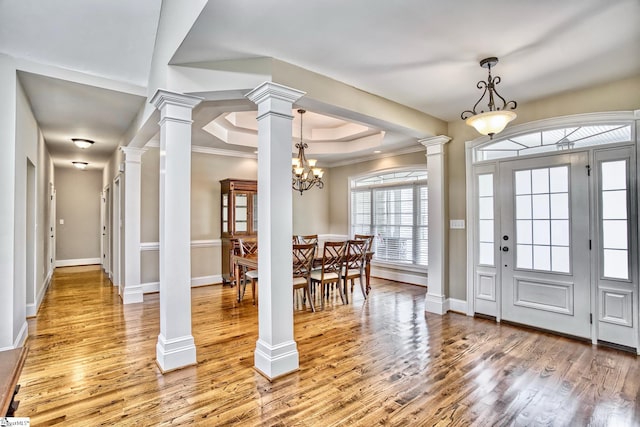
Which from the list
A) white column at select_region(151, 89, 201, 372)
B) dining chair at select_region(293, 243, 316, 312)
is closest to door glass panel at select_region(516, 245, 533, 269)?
dining chair at select_region(293, 243, 316, 312)

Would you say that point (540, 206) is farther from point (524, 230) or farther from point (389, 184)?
point (389, 184)

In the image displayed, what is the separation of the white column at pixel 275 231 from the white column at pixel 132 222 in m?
3.20

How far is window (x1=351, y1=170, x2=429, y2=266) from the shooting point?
6.17 meters

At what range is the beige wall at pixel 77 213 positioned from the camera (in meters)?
8.38

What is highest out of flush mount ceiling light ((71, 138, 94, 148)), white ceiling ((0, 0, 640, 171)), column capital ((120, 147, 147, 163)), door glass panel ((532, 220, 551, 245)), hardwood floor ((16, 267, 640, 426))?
white ceiling ((0, 0, 640, 171))

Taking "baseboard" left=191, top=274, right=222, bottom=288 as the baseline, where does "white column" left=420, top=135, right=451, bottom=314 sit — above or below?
above

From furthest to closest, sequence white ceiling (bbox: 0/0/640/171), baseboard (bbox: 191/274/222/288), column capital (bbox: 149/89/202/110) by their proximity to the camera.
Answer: baseboard (bbox: 191/274/222/288)
column capital (bbox: 149/89/202/110)
white ceiling (bbox: 0/0/640/171)

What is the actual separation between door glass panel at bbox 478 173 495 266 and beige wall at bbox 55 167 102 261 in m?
9.25

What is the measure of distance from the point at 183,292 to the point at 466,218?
11.6 ft

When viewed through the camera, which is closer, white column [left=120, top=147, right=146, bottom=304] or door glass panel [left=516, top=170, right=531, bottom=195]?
door glass panel [left=516, top=170, right=531, bottom=195]

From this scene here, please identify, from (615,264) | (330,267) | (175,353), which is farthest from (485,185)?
(175,353)

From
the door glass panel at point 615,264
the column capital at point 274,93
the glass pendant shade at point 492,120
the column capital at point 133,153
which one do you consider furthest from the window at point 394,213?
the column capital at point 133,153

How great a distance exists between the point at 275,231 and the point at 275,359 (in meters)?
1.01

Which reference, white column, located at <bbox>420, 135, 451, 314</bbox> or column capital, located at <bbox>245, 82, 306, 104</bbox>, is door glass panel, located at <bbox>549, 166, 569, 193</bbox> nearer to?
white column, located at <bbox>420, 135, 451, 314</bbox>
